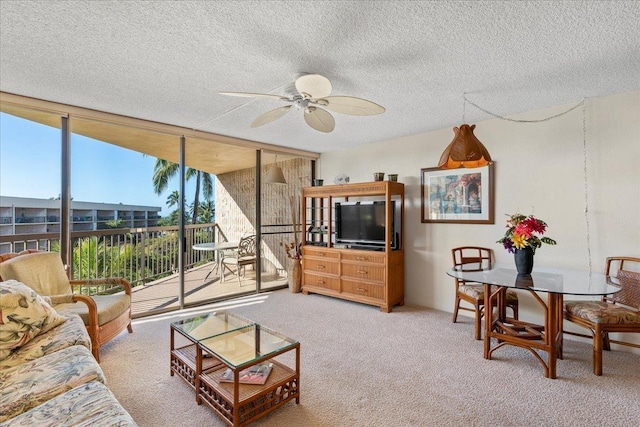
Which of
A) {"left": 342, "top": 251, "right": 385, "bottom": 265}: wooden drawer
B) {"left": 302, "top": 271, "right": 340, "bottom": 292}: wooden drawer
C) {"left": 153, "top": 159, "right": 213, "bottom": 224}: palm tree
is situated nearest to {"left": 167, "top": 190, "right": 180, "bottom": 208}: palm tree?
{"left": 153, "top": 159, "right": 213, "bottom": 224}: palm tree

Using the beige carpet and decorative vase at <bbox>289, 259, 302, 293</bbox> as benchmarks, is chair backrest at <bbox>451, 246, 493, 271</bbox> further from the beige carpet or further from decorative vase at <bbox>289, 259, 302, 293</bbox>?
decorative vase at <bbox>289, 259, 302, 293</bbox>

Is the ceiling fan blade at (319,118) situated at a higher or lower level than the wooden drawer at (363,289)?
higher

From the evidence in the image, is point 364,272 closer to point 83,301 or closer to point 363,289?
point 363,289

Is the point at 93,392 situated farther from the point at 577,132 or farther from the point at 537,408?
the point at 577,132

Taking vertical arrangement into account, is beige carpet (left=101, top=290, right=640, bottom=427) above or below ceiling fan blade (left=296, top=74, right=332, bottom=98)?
below

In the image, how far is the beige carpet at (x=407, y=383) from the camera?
194cm

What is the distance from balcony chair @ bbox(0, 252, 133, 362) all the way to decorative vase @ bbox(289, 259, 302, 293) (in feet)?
7.76

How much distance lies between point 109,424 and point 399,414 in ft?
5.14

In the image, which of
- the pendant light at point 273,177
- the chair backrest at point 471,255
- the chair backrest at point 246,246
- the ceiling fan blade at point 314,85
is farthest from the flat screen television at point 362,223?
the ceiling fan blade at point 314,85

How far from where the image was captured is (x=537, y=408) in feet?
6.59

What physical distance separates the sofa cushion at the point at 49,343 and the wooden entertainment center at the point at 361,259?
301 cm

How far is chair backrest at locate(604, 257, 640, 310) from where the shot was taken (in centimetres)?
256

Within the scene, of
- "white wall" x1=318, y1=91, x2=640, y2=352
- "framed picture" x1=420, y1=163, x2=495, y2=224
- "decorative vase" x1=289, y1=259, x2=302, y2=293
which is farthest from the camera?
"decorative vase" x1=289, y1=259, x2=302, y2=293

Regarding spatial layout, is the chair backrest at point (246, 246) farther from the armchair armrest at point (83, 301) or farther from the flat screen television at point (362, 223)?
the armchair armrest at point (83, 301)
